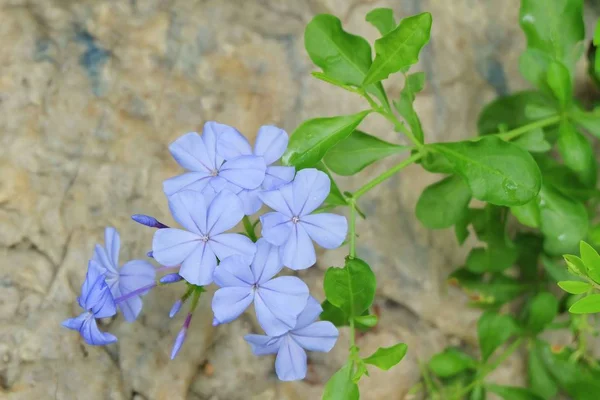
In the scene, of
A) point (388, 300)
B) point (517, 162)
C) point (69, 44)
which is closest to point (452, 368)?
point (388, 300)

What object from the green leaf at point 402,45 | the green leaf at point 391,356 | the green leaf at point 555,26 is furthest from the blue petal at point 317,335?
the green leaf at point 555,26

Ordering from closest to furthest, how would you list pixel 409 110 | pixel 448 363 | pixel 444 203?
1. pixel 409 110
2. pixel 444 203
3. pixel 448 363

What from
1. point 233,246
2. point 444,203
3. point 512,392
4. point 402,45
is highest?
point 402,45

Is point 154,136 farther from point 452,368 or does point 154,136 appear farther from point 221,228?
point 452,368

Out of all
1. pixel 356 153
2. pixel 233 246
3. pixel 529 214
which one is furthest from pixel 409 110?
pixel 233 246

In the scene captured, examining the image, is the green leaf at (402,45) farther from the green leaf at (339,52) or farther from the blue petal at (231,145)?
the blue petal at (231,145)

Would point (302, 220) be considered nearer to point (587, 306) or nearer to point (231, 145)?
point (231, 145)

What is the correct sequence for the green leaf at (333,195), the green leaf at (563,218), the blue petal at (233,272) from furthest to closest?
1. the green leaf at (563,218)
2. the green leaf at (333,195)
3. the blue petal at (233,272)
